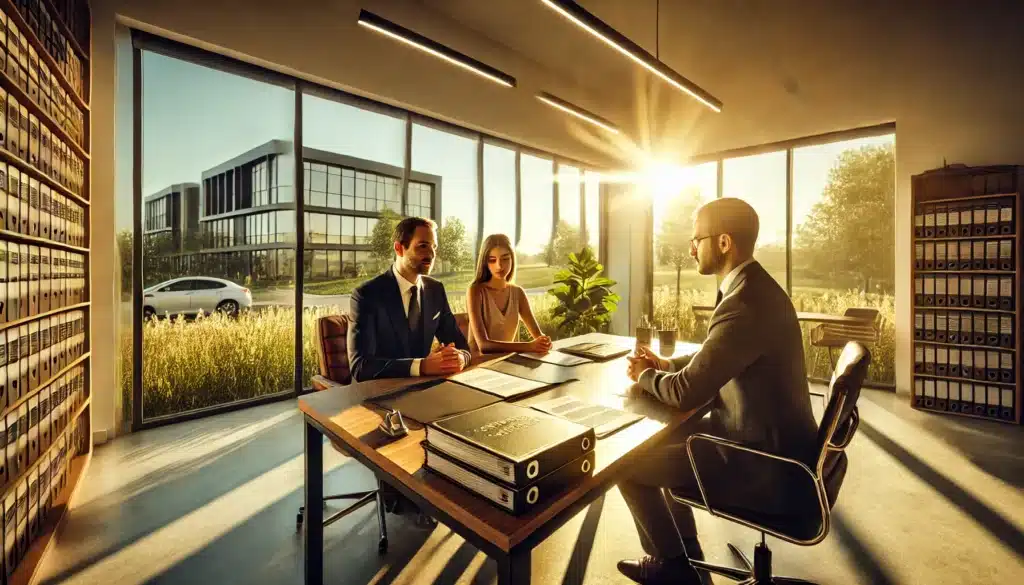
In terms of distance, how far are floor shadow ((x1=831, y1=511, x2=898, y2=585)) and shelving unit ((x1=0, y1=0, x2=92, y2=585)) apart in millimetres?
3283

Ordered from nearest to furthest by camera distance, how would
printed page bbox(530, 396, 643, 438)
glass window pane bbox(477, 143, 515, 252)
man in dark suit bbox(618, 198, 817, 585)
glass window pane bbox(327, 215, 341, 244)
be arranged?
printed page bbox(530, 396, 643, 438) < man in dark suit bbox(618, 198, 817, 585) < glass window pane bbox(327, 215, 341, 244) < glass window pane bbox(477, 143, 515, 252)

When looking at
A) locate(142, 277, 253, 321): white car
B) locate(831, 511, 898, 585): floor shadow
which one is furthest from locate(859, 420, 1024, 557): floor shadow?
locate(142, 277, 253, 321): white car

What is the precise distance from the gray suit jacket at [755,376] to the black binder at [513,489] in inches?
23.5

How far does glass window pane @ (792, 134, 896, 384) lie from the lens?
5.09m

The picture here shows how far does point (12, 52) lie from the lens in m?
1.78

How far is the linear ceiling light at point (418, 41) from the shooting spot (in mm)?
2684

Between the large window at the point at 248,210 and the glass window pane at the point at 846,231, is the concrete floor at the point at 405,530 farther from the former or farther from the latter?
the glass window pane at the point at 846,231

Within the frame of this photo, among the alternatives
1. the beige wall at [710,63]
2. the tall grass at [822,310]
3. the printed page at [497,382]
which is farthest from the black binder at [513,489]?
the tall grass at [822,310]

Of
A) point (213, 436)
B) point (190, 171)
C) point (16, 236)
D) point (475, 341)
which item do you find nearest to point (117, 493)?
point (213, 436)

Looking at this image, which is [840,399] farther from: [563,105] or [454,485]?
[563,105]

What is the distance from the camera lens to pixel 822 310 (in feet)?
18.4

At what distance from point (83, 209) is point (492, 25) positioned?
3.67 metres

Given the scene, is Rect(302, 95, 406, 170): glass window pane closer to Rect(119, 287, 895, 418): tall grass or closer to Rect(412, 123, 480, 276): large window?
Rect(412, 123, 480, 276): large window

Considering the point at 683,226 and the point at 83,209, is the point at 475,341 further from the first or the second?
the point at 683,226
